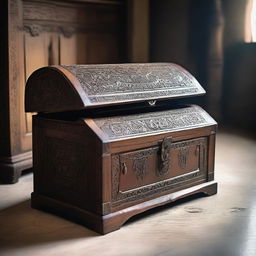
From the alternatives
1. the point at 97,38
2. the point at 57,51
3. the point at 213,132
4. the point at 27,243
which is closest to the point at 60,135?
the point at 27,243

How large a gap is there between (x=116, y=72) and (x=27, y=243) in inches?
36.8

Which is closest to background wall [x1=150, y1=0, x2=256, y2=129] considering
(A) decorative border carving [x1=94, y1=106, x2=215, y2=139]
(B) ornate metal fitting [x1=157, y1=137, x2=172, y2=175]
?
(A) decorative border carving [x1=94, y1=106, x2=215, y2=139]

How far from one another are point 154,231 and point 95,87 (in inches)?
27.7

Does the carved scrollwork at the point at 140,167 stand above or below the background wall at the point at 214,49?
below

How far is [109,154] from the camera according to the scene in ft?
7.01

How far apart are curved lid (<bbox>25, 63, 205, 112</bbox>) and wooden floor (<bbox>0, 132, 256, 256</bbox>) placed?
54cm

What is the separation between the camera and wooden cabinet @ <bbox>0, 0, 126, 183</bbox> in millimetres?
2930

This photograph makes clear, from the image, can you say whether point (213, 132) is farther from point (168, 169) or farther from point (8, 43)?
point (8, 43)

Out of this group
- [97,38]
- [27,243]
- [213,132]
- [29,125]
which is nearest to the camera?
[27,243]

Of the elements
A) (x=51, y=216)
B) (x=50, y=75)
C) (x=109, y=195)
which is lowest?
(x=51, y=216)

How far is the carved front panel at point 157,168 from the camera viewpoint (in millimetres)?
2223

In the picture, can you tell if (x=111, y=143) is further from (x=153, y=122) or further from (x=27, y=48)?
(x=27, y=48)

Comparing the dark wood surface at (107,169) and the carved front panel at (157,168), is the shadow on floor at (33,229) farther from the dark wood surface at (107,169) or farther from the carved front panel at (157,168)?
the carved front panel at (157,168)

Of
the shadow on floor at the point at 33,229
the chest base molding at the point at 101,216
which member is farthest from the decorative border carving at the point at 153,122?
the shadow on floor at the point at 33,229
